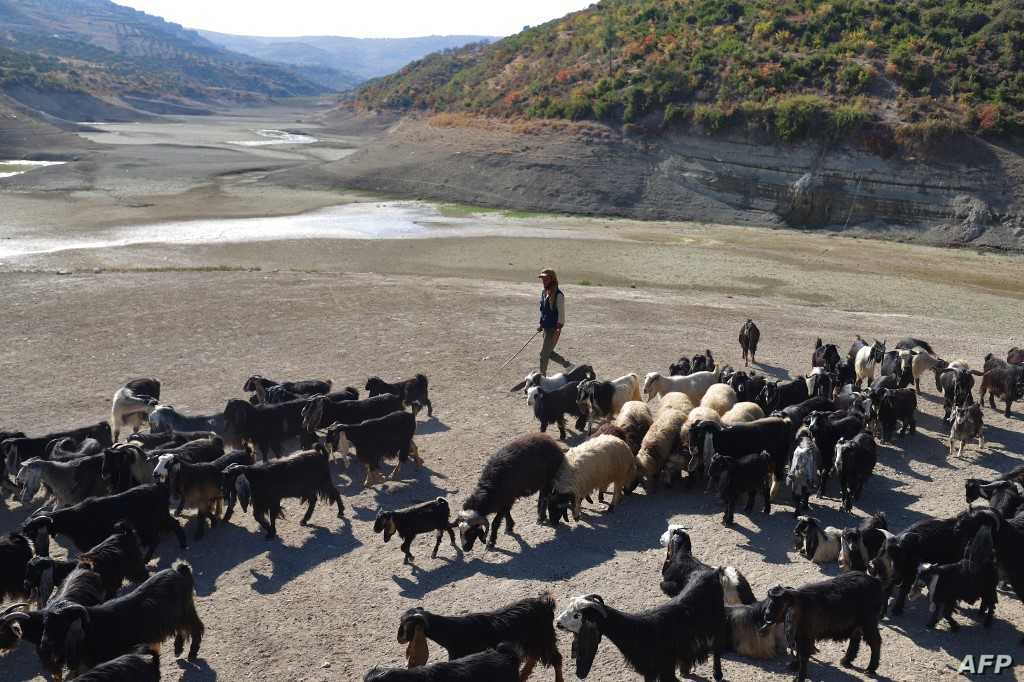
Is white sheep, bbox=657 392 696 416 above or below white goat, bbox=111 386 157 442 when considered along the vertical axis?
above

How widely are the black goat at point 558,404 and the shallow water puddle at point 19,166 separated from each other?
43.7 meters

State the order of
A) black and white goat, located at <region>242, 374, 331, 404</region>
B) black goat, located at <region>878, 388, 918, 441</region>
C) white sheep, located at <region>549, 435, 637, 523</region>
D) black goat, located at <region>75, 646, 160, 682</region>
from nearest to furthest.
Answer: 1. black goat, located at <region>75, 646, 160, 682</region>
2. white sheep, located at <region>549, 435, 637, 523</region>
3. black goat, located at <region>878, 388, 918, 441</region>
4. black and white goat, located at <region>242, 374, 331, 404</region>

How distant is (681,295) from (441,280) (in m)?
7.19

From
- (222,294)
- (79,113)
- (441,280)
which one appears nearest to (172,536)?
(222,294)

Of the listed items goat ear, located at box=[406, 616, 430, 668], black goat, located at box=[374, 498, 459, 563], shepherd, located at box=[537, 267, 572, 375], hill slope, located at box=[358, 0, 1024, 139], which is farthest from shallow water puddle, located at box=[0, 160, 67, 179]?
goat ear, located at box=[406, 616, 430, 668]

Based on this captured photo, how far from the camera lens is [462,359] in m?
16.9

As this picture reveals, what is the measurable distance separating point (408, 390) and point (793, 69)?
38624 millimetres

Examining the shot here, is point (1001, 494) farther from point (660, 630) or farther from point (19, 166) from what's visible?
point (19, 166)

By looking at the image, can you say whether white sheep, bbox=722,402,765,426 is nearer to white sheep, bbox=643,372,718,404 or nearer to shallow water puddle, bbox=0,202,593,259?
white sheep, bbox=643,372,718,404

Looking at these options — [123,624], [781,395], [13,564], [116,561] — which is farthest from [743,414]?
[13,564]

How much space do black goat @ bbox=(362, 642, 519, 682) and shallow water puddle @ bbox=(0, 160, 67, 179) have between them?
4861cm

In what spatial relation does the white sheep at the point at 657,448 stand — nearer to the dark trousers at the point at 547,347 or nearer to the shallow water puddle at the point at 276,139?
the dark trousers at the point at 547,347

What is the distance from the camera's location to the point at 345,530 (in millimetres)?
9930

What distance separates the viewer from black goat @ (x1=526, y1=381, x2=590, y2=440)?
1285cm
